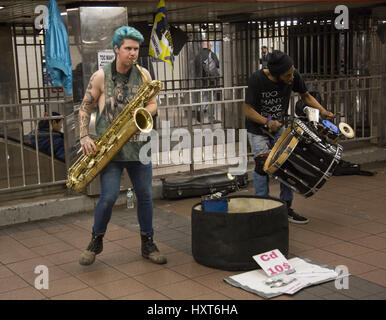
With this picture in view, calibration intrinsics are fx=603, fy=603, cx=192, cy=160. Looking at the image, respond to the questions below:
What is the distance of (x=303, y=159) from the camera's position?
17.9 ft

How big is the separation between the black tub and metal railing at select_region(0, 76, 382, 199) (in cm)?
176

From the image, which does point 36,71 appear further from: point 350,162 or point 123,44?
point 123,44

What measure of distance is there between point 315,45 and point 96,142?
7.98 m

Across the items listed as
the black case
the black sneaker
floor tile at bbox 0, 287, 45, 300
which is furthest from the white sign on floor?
the black case

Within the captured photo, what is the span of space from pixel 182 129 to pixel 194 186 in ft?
3.07

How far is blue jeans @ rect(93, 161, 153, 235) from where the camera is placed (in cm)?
518

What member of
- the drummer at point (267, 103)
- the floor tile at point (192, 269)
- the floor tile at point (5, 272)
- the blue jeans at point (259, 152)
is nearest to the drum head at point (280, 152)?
the drummer at point (267, 103)

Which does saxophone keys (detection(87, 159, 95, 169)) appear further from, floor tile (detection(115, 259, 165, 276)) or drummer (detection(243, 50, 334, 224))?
drummer (detection(243, 50, 334, 224))

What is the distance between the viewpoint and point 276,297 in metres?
4.49

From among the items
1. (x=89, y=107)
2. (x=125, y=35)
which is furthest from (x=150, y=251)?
(x=125, y=35)

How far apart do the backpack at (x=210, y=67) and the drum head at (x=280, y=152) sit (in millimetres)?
8202

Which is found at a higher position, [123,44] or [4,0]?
[4,0]

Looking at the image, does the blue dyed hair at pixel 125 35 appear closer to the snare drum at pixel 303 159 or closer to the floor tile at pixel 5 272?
the snare drum at pixel 303 159

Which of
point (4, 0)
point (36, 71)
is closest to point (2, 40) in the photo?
point (36, 71)
